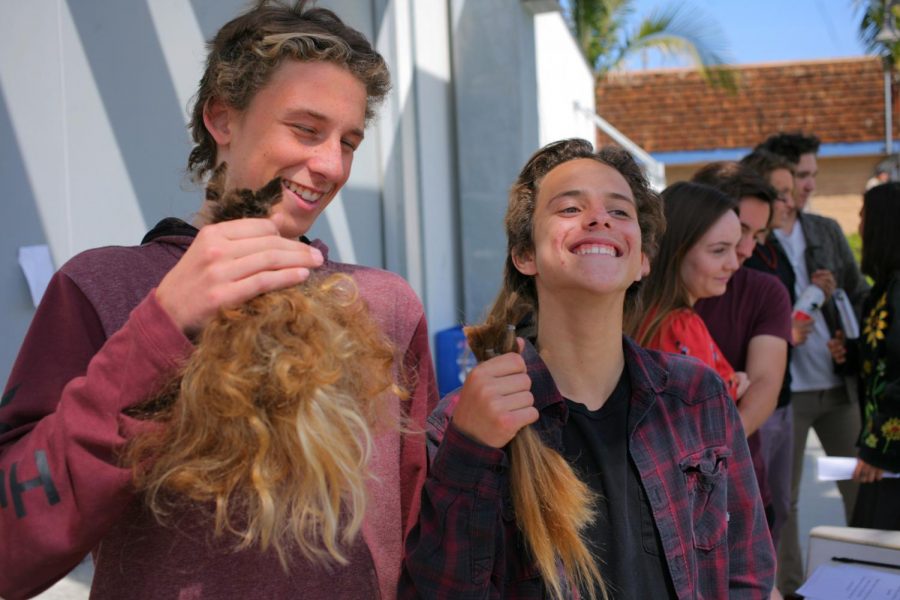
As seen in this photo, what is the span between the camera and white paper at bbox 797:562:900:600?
7.87ft

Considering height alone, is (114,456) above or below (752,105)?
above

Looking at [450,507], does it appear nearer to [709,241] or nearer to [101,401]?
[101,401]

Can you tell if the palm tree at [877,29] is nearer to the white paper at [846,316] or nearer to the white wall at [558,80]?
the white wall at [558,80]

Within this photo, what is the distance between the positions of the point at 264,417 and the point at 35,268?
2.00 m

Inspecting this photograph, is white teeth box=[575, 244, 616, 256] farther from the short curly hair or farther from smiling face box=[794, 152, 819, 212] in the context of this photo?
smiling face box=[794, 152, 819, 212]

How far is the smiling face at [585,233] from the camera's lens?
1973mm

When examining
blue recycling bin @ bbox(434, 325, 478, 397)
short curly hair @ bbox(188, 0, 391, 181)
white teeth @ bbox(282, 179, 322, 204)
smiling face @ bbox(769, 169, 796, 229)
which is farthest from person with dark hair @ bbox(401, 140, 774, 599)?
blue recycling bin @ bbox(434, 325, 478, 397)

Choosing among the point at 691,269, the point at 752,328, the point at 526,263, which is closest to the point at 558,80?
the point at 752,328

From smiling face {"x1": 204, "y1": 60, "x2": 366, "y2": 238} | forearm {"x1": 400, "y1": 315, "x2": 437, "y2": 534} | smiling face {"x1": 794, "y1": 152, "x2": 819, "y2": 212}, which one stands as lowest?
smiling face {"x1": 794, "y1": 152, "x2": 819, "y2": 212}

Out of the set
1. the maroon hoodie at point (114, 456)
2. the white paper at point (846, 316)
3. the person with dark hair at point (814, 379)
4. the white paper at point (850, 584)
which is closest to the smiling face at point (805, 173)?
the person with dark hair at point (814, 379)

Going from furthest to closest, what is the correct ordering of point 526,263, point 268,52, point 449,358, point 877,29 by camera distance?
point 877,29
point 449,358
point 526,263
point 268,52

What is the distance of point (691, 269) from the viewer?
3164 millimetres

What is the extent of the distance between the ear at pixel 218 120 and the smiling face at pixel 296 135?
0.02 m

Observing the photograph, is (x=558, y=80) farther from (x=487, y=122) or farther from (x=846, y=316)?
(x=846, y=316)
